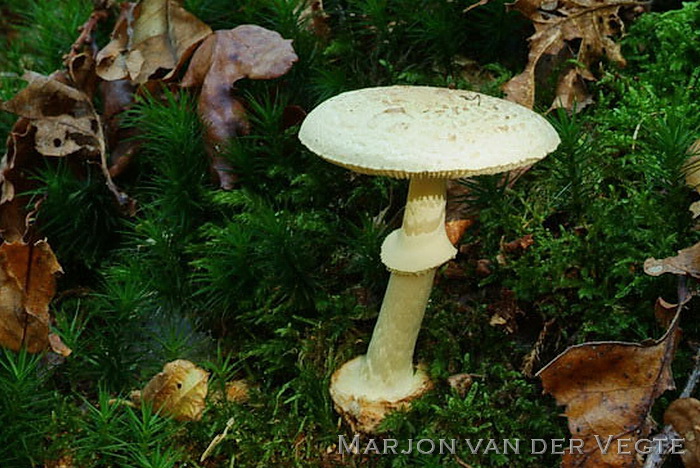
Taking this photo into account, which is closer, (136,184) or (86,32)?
(136,184)

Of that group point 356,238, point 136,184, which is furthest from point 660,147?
point 136,184

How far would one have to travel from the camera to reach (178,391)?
8.15 ft

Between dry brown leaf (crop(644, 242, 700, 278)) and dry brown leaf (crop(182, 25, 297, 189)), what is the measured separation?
1.54 meters

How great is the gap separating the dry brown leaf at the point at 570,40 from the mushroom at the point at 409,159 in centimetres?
73

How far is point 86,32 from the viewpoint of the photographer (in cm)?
339

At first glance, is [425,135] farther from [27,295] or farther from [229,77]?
[27,295]

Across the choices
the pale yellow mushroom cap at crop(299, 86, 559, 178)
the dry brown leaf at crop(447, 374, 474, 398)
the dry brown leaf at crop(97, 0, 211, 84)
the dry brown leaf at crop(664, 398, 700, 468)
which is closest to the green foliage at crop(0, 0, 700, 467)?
the dry brown leaf at crop(447, 374, 474, 398)

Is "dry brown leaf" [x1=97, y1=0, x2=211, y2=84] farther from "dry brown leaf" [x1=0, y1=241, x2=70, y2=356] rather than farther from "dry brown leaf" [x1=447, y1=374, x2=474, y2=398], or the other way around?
"dry brown leaf" [x1=447, y1=374, x2=474, y2=398]

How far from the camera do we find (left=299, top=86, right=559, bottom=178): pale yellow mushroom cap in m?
1.77

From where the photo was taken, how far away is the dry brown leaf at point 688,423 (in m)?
1.87

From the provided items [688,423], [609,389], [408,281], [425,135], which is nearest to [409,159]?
[425,135]

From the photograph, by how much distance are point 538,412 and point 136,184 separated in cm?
199

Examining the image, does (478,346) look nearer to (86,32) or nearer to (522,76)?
(522,76)

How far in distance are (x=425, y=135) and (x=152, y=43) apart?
1.83 m
